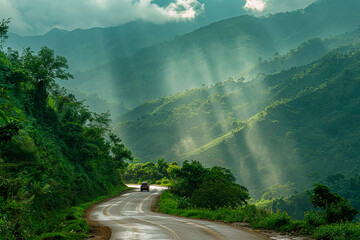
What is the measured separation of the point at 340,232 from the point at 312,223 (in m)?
2.78

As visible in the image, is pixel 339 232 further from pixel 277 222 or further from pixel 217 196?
pixel 217 196

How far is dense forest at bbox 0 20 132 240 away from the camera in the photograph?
1560 cm

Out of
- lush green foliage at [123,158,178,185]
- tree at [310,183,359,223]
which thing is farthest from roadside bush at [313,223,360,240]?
lush green foliage at [123,158,178,185]

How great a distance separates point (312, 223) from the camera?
1449 cm

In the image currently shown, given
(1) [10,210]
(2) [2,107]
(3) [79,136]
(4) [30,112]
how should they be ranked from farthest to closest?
(3) [79,136]
(4) [30,112]
(1) [10,210]
(2) [2,107]

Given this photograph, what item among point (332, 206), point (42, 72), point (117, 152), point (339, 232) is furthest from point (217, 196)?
point (117, 152)

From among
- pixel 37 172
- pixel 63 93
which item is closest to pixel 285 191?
pixel 63 93

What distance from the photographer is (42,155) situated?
30328mm

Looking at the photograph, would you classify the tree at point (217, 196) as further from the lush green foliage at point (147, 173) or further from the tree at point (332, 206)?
the lush green foliage at point (147, 173)

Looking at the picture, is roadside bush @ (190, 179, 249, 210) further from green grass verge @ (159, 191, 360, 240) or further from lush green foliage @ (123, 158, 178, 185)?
lush green foliage @ (123, 158, 178, 185)

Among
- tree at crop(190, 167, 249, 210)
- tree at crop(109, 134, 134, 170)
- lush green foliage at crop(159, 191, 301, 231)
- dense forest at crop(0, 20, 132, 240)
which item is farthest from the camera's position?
tree at crop(109, 134, 134, 170)

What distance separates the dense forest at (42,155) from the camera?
51.2 ft

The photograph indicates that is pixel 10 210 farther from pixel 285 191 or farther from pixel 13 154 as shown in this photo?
pixel 285 191

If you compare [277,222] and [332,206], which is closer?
[332,206]
